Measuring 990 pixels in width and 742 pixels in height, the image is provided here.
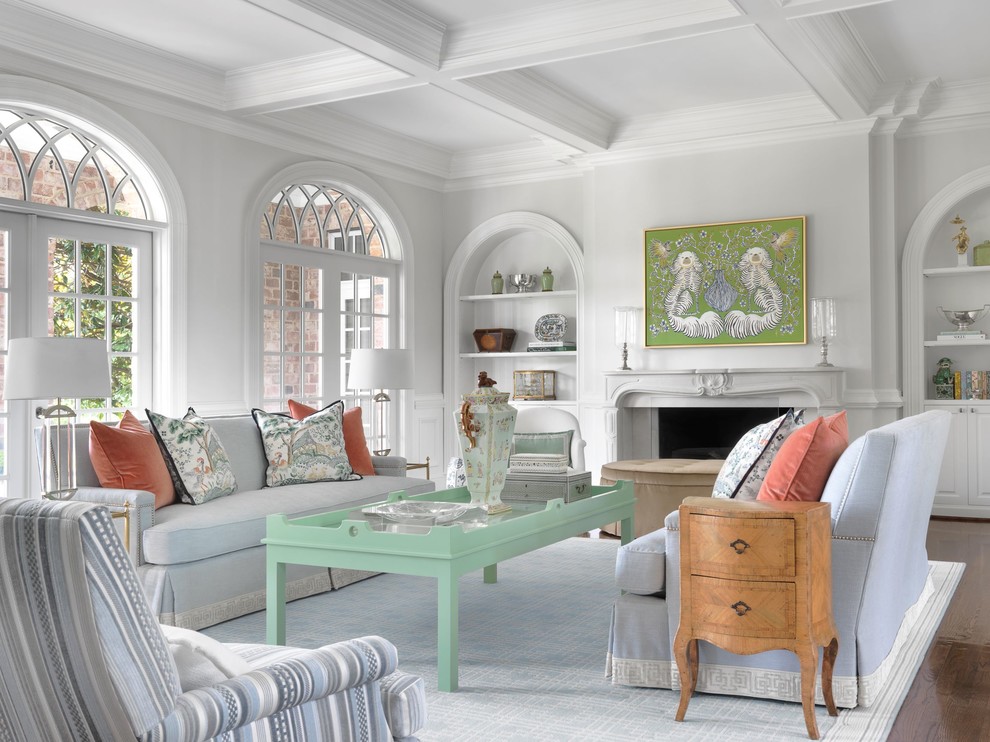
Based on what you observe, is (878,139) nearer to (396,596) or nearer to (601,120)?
(601,120)

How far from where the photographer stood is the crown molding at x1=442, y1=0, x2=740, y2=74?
15.7ft

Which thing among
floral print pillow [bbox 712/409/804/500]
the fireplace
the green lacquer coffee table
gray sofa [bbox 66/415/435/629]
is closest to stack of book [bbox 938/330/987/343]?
the fireplace

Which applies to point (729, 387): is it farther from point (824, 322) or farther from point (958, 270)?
point (958, 270)

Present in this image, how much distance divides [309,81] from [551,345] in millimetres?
3140

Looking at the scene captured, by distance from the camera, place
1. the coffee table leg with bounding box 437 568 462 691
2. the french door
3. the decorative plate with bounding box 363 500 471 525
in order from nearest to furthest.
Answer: the coffee table leg with bounding box 437 568 462 691 → the decorative plate with bounding box 363 500 471 525 → the french door

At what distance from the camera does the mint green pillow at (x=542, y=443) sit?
5.69m

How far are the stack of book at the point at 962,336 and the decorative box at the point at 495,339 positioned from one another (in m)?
3.35

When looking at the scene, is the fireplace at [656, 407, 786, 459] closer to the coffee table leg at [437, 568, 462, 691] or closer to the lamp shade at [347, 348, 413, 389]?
the lamp shade at [347, 348, 413, 389]

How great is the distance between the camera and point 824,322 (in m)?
6.62

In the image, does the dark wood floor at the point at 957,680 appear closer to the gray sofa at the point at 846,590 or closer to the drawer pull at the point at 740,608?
the gray sofa at the point at 846,590

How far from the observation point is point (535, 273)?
8.37 m

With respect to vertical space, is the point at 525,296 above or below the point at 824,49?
below

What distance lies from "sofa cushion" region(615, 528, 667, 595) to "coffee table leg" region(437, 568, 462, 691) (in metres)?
0.55

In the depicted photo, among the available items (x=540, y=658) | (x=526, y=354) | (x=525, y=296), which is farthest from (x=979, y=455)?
(x=540, y=658)
